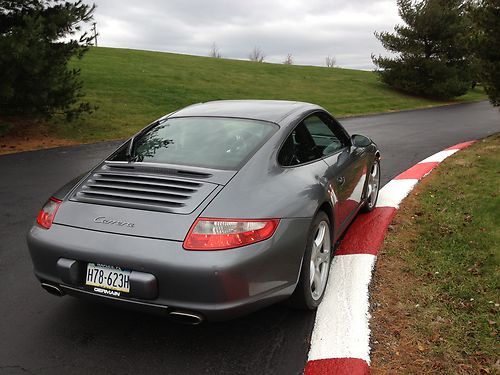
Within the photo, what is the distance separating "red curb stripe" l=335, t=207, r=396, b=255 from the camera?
13.5ft

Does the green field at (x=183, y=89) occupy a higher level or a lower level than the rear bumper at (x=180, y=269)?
higher

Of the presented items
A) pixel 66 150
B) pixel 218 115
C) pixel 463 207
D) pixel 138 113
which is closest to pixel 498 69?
pixel 463 207

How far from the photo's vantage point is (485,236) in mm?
4160

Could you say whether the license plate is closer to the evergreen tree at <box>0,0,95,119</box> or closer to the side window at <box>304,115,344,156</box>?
the side window at <box>304,115,344,156</box>

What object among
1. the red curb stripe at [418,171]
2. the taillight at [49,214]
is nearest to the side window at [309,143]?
the taillight at [49,214]

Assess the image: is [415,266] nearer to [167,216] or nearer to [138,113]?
[167,216]

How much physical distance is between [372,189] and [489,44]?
7.51 meters

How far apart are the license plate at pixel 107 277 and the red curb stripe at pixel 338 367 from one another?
1.13 m

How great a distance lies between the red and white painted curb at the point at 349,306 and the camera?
2.56 m

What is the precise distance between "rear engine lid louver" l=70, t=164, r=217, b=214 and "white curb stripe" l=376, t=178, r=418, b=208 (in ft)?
10.8

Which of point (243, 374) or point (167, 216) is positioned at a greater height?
point (167, 216)

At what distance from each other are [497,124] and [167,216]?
53.7 ft

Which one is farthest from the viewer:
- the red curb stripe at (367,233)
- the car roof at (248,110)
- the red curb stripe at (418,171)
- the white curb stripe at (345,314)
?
the red curb stripe at (418,171)

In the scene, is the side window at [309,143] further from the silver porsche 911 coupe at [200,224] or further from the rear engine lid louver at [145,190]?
the rear engine lid louver at [145,190]
